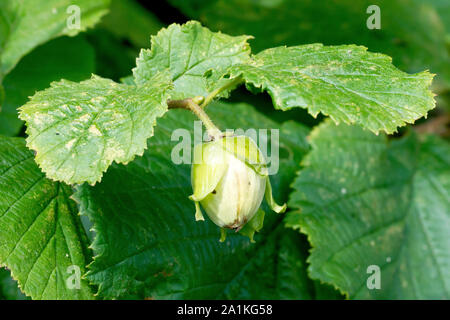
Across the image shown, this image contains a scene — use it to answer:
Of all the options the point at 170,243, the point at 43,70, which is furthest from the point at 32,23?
the point at 170,243

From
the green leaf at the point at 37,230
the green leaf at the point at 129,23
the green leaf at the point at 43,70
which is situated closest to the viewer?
the green leaf at the point at 37,230

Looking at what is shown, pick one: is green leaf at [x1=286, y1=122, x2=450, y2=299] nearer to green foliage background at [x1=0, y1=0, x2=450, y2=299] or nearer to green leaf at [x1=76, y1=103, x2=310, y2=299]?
green foliage background at [x1=0, y1=0, x2=450, y2=299]

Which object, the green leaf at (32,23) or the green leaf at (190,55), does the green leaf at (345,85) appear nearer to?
the green leaf at (190,55)

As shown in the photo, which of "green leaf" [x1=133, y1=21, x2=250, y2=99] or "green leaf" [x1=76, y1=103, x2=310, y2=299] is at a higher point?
"green leaf" [x1=133, y1=21, x2=250, y2=99]

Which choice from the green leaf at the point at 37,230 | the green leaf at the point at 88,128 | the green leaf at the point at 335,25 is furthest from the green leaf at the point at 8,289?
the green leaf at the point at 335,25

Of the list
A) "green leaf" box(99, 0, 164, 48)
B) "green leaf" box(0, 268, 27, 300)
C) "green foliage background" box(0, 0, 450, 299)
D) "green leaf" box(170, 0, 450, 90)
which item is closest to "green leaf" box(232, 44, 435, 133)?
"green foliage background" box(0, 0, 450, 299)
